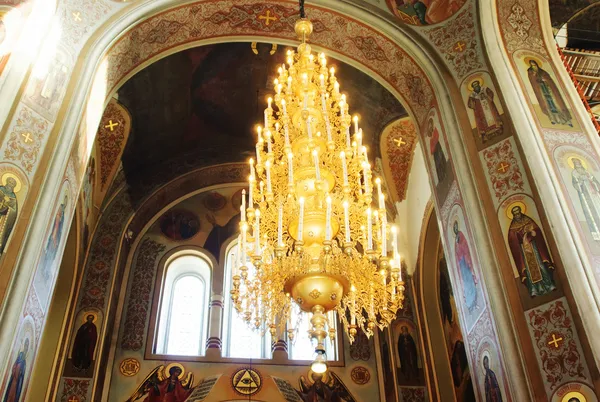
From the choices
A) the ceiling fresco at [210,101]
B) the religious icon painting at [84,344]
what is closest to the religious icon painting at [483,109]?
the ceiling fresco at [210,101]

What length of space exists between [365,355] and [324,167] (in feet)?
15.7

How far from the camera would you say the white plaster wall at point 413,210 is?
34.9 ft

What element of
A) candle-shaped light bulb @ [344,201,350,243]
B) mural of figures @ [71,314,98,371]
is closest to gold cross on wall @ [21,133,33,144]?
candle-shaped light bulb @ [344,201,350,243]

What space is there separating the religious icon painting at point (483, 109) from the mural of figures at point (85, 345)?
21.6 feet

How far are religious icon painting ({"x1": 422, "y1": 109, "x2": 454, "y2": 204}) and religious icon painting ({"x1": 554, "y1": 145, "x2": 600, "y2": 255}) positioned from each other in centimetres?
134

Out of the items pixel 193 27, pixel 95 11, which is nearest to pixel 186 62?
pixel 193 27

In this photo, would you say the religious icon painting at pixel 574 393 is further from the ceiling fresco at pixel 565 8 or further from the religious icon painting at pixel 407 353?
the ceiling fresco at pixel 565 8

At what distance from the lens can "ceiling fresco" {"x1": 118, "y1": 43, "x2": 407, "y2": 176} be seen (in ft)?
33.7

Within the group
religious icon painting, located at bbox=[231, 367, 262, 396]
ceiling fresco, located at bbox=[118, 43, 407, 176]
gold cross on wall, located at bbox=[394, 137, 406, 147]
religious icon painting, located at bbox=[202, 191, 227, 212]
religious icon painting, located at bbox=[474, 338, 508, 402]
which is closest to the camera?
religious icon painting, located at bbox=[474, 338, 508, 402]

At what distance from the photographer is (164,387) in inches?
382

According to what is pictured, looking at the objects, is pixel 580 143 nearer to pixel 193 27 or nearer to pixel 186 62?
pixel 193 27

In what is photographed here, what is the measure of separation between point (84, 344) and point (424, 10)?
7177 millimetres

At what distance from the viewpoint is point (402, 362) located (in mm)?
10039

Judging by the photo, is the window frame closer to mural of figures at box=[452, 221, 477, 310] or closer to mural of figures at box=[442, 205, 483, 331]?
mural of figures at box=[442, 205, 483, 331]
